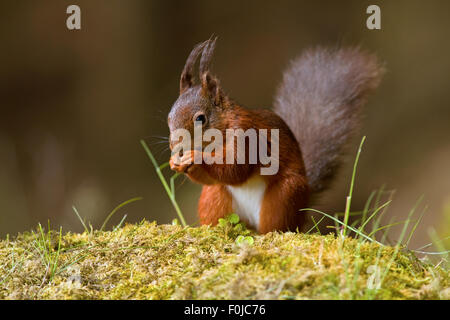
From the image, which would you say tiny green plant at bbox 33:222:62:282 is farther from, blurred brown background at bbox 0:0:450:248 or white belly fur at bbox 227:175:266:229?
blurred brown background at bbox 0:0:450:248

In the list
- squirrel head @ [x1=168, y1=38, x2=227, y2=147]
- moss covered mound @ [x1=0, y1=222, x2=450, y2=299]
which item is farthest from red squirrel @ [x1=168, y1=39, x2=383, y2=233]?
moss covered mound @ [x1=0, y1=222, x2=450, y2=299]

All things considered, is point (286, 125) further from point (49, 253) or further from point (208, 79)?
point (49, 253)

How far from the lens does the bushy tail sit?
5.74 feet

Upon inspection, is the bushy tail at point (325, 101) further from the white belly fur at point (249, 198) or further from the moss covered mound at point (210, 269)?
the moss covered mound at point (210, 269)

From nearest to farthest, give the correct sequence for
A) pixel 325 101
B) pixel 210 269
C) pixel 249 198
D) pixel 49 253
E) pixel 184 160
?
pixel 210 269
pixel 49 253
pixel 184 160
pixel 249 198
pixel 325 101

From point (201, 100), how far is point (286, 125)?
337 millimetres

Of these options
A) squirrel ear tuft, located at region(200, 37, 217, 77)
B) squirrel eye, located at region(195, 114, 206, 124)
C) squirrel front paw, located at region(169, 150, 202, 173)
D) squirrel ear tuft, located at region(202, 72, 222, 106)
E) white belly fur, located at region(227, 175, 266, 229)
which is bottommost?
white belly fur, located at region(227, 175, 266, 229)

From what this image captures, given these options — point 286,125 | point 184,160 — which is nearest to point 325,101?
point 286,125

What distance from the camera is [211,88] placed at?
1.29 metres

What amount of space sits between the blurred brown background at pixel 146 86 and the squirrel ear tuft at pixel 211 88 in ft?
4.30

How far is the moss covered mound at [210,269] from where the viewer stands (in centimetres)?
73

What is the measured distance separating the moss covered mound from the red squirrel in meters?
0.28

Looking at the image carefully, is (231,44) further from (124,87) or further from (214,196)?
(214,196)

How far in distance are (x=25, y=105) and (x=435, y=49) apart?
2.32 meters
